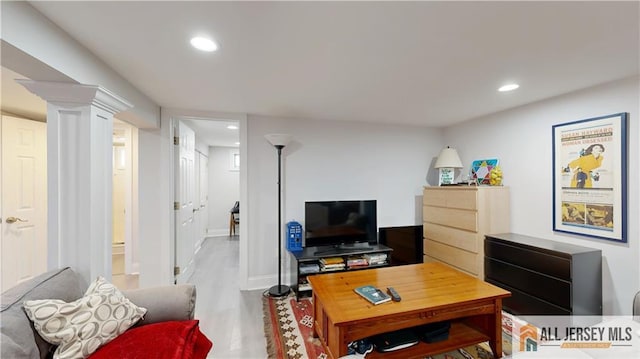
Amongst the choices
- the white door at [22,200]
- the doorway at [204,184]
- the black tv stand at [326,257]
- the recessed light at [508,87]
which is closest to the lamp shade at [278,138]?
the doorway at [204,184]

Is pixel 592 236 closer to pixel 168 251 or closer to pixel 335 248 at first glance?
pixel 335 248

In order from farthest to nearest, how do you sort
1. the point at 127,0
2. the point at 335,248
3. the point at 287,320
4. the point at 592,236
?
the point at 335,248 < the point at 287,320 < the point at 592,236 < the point at 127,0

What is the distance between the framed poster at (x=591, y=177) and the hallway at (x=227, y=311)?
3.00 meters

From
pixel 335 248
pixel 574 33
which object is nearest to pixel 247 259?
pixel 335 248

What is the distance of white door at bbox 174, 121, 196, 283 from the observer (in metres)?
3.21

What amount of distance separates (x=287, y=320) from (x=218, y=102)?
7.57 feet

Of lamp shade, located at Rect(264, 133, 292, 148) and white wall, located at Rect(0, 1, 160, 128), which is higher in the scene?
white wall, located at Rect(0, 1, 160, 128)

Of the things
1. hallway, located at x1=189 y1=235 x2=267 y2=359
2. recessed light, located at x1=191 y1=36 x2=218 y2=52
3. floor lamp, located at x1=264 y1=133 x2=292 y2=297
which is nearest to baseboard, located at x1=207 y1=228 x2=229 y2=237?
hallway, located at x1=189 y1=235 x2=267 y2=359

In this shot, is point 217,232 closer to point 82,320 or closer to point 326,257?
point 326,257

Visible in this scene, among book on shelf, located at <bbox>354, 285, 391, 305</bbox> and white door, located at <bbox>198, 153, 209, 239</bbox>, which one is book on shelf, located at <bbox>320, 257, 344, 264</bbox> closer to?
book on shelf, located at <bbox>354, 285, 391, 305</bbox>

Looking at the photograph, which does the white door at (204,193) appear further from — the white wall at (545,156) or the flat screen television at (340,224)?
the white wall at (545,156)

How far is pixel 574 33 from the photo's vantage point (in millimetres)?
1510

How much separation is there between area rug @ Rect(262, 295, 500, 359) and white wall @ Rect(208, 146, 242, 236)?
423 centimetres

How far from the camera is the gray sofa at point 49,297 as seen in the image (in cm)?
112
